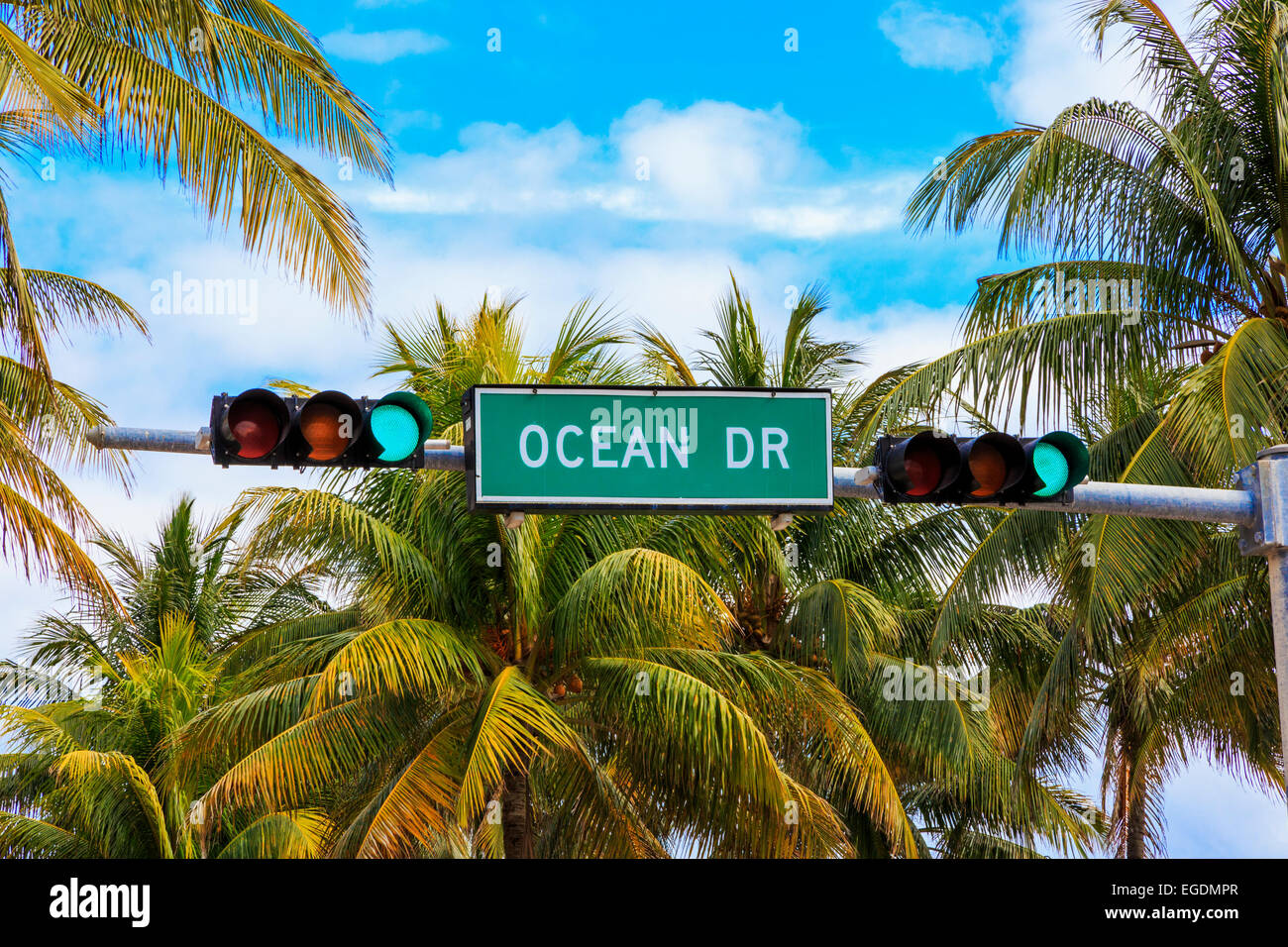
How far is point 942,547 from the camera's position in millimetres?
19734

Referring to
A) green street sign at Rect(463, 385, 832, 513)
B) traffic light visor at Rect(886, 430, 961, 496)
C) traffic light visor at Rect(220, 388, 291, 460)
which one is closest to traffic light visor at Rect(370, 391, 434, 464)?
green street sign at Rect(463, 385, 832, 513)

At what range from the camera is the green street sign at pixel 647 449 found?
22.1ft

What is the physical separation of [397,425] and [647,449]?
46.4 inches

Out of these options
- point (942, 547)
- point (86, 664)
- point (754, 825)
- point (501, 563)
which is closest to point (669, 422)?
point (754, 825)

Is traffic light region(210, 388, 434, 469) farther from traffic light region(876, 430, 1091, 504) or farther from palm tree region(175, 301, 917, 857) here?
palm tree region(175, 301, 917, 857)

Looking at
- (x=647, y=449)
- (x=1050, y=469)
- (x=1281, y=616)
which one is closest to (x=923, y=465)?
(x=1050, y=469)

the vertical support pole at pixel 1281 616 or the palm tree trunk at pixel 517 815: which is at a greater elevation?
the vertical support pole at pixel 1281 616

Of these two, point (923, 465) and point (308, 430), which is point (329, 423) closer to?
point (308, 430)

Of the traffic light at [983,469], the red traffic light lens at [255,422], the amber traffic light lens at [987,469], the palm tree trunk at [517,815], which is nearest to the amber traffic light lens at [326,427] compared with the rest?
the red traffic light lens at [255,422]

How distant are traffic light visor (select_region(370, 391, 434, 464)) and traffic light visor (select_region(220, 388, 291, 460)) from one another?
420mm

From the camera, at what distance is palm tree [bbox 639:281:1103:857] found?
17.4 m

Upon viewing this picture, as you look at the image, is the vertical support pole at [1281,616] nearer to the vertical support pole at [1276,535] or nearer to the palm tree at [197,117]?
the vertical support pole at [1276,535]

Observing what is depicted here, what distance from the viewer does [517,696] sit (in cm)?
1260

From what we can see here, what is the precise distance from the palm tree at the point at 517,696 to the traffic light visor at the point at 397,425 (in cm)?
562
